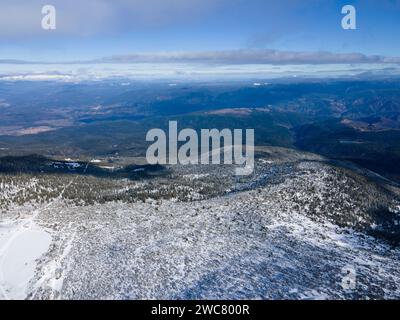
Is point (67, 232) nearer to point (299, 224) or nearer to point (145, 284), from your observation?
point (145, 284)

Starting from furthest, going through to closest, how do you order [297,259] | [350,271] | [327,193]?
[327,193] < [297,259] < [350,271]

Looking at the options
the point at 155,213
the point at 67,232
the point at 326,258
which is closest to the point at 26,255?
the point at 67,232

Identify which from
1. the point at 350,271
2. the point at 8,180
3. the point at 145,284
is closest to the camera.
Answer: the point at 145,284

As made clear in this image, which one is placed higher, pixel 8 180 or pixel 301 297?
pixel 8 180

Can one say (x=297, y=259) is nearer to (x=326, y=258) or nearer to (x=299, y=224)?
(x=326, y=258)
